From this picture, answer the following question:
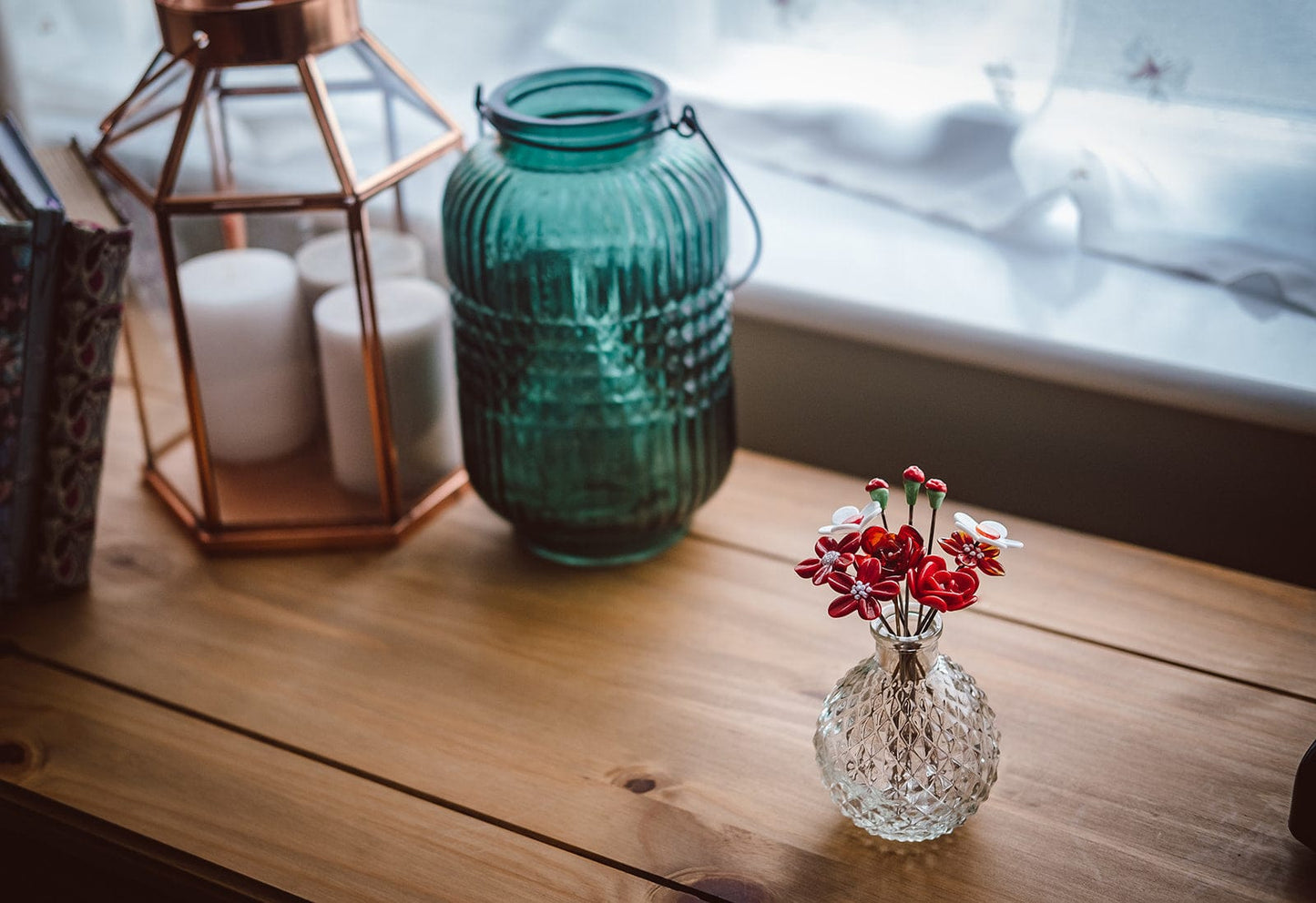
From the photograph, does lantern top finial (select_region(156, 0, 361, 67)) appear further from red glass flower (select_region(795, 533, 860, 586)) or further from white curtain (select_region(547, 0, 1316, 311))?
red glass flower (select_region(795, 533, 860, 586))

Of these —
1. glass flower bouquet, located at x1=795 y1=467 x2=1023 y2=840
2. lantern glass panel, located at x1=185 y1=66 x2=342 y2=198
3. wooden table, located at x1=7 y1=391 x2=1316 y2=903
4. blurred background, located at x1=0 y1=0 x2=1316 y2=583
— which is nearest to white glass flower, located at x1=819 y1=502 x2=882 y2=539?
glass flower bouquet, located at x1=795 y1=467 x2=1023 y2=840

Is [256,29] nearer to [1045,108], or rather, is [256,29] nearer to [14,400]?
[14,400]

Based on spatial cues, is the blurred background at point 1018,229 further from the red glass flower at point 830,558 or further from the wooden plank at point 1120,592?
the red glass flower at point 830,558

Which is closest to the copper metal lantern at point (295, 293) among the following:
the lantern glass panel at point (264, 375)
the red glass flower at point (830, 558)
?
the lantern glass panel at point (264, 375)

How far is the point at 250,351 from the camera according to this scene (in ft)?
3.10

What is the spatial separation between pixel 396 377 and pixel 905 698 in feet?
1.48

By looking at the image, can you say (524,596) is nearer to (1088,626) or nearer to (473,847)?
(473,847)

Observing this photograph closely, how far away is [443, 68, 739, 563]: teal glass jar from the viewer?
0.83 metres

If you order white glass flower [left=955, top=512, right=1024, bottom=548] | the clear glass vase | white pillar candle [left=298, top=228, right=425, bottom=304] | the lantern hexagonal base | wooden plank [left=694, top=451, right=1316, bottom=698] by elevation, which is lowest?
wooden plank [left=694, top=451, right=1316, bottom=698]

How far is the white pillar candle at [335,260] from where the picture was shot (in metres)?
0.93

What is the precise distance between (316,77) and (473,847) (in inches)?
19.7

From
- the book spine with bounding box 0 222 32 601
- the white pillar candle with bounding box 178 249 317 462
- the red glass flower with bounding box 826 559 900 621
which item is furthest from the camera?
the white pillar candle with bounding box 178 249 317 462

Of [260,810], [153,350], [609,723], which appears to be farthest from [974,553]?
[153,350]

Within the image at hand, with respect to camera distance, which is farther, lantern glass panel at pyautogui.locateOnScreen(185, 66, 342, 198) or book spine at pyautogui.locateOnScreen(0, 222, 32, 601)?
lantern glass panel at pyautogui.locateOnScreen(185, 66, 342, 198)
